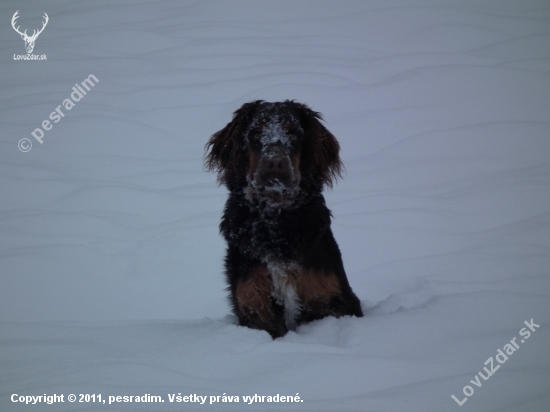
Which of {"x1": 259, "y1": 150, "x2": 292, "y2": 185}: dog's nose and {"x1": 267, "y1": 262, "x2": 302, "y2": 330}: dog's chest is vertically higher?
{"x1": 259, "y1": 150, "x2": 292, "y2": 185}: dog's nose

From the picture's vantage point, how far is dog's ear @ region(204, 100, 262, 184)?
12.1 feet

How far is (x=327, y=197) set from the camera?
7246 millimetres

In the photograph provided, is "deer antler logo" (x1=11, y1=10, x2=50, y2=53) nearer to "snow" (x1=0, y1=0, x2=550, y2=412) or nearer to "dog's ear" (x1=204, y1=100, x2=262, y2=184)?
"snow" (x1=0, y1=0, x2=550, y2=412)

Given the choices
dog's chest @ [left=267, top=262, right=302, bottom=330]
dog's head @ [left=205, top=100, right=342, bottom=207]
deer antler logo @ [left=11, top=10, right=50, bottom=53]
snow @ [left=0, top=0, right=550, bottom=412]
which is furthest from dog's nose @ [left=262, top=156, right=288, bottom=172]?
deer antler logo @ [left=11, top=10, right=50, bottom=53]

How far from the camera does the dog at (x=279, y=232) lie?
132 inches

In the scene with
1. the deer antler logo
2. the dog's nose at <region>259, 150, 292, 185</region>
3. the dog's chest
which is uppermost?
the deer antler logo

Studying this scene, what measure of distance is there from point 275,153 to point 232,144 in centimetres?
49

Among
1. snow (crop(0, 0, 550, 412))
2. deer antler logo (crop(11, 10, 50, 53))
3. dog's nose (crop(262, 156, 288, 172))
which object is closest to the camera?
snow (crop(0, 0, 550, 412))

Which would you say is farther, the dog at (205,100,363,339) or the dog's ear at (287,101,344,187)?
the dog's ear at (287,101,344,187)

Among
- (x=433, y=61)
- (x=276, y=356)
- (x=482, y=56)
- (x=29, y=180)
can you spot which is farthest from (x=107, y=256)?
(x=482, y=56)

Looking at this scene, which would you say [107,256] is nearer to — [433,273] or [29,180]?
[29,180]

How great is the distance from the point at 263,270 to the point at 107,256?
3.02m

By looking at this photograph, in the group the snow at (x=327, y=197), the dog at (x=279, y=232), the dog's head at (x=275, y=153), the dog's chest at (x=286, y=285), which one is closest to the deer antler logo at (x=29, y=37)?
the snow at (x=327, y=197)

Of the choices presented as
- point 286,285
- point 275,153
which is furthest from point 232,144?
point 286,285
